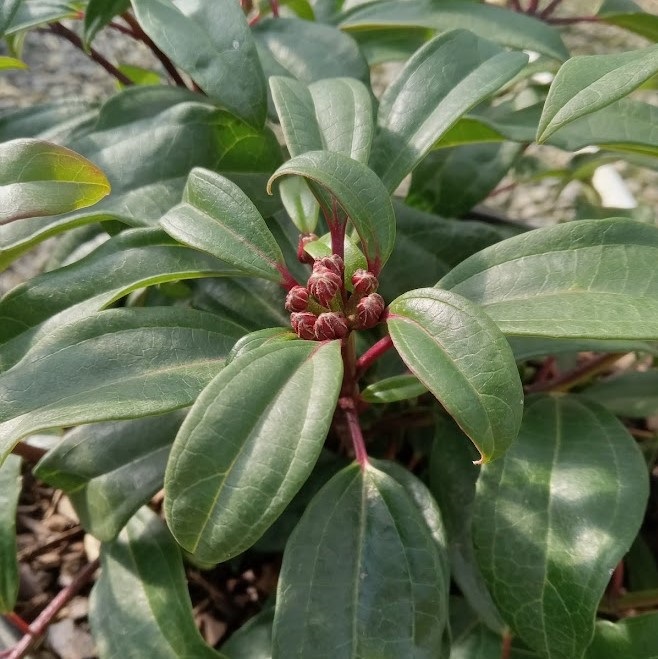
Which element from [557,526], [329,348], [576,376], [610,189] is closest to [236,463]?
[329,348]

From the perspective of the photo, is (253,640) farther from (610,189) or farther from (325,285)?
(610,189)

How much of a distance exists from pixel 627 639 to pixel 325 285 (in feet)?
1.56

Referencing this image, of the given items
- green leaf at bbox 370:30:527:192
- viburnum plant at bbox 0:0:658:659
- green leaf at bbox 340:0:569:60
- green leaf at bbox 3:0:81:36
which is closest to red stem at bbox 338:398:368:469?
viburnum plant at bbox 0:0:658:659

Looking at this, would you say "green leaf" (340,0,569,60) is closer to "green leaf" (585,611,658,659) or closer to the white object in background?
the white object in background

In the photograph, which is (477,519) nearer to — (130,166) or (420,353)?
(420,353)

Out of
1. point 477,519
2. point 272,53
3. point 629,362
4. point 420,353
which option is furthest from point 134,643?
point 629,362

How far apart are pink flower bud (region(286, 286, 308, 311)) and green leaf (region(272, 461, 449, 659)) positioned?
175 mm

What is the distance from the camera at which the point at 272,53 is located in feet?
2.85

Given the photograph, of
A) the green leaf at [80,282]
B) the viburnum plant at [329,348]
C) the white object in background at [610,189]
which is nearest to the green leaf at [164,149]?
the viburnum plant at [329,348]

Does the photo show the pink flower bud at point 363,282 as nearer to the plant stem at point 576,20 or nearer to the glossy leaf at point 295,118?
the glossy leaf at point 295,118

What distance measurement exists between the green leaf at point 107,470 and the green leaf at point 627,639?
1.54ft

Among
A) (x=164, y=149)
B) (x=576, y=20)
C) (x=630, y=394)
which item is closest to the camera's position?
(x=164, y=149)

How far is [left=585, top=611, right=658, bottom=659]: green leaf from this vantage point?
2.20 feet

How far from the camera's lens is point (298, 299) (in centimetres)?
57
